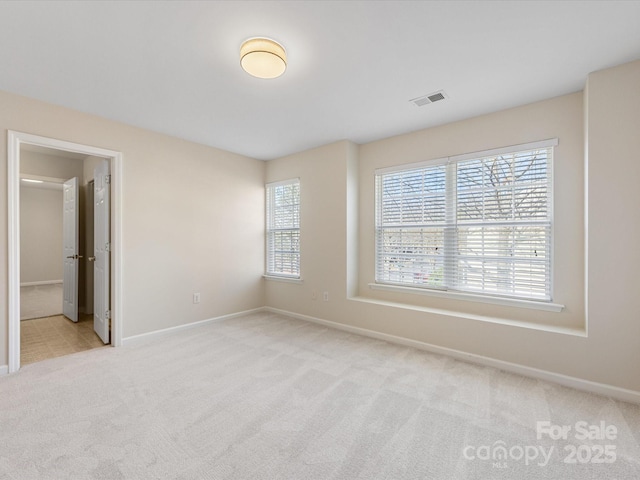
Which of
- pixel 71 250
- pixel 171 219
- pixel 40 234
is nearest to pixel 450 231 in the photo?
pixel 171 219

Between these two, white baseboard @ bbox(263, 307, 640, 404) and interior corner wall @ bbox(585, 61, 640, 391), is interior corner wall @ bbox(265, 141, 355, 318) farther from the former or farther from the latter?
interior corner wall @ bbox(585, 61, 640, 391)

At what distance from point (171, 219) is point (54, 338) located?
80.3 inches

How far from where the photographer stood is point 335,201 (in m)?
4.13

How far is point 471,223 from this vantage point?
128 inches

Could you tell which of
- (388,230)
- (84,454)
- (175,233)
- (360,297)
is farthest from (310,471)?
(175,233)

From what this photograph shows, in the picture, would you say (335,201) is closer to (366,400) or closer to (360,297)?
(360,297)

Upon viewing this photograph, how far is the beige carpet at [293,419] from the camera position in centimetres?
160

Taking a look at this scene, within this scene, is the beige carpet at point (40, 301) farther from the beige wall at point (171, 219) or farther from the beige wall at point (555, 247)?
the beige wall at point (555, 247)

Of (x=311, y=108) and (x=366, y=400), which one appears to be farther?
(x=311, y=108)

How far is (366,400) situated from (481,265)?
198 cm

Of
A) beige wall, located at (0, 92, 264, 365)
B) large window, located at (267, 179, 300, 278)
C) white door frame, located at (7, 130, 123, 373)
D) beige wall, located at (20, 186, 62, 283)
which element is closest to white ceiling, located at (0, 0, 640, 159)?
beige wall, located at (0, 92, 264, 365)

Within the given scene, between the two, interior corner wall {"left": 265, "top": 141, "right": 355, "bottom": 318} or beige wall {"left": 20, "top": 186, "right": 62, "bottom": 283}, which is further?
beige wall {"left": 20, "top": 186, "right": 62, "bottom": 283}

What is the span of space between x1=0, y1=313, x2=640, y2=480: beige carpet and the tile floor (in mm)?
275

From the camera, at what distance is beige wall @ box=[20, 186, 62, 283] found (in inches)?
286
